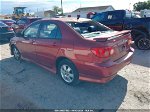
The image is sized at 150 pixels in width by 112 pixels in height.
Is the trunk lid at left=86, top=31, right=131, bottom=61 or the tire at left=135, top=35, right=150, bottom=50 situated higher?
the trunk lid at left=86, top=31, right=131, bottom=61

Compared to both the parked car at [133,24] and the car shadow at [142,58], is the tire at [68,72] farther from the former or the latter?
the parked car at [133,24]

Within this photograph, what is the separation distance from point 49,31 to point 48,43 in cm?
34

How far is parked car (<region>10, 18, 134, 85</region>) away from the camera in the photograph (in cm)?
402

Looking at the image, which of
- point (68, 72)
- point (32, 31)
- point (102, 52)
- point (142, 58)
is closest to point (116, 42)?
point (102, 52)

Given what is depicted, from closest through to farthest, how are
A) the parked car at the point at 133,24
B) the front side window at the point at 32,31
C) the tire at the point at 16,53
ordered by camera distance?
the front side window at the point at 32,31 < the tire at the point at 16,53 < the parked car at the point at 133,24

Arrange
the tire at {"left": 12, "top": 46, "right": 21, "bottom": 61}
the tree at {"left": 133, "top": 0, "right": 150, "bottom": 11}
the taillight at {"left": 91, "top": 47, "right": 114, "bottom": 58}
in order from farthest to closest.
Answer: the tree at {"left": 133, "top": 0, "right": 150, "bottom": 11} → the tire at {"left": 12, "top": 46, "right": 21, "bottom": 61} → the taillight at {"left": 91, "top": 47, "right": 114, "bottom": 58}

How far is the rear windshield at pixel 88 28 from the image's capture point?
4652 millimetres

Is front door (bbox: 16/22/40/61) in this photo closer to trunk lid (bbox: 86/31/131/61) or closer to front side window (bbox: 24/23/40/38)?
front side window (bbox: 24/23/40/38)

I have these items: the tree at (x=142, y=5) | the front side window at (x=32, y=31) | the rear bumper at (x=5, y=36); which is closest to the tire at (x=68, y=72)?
the front side window at (x=32, y=31)

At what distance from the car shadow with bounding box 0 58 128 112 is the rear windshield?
128 centimetres

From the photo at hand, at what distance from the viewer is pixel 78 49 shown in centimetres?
424

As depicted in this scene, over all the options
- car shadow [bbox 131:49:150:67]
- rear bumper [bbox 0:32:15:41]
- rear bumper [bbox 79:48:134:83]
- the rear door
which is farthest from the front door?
rear bumper [bbox 0:32:15:41]

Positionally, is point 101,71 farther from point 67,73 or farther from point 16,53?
point 16,53

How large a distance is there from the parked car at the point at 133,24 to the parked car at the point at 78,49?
354 centimetres
